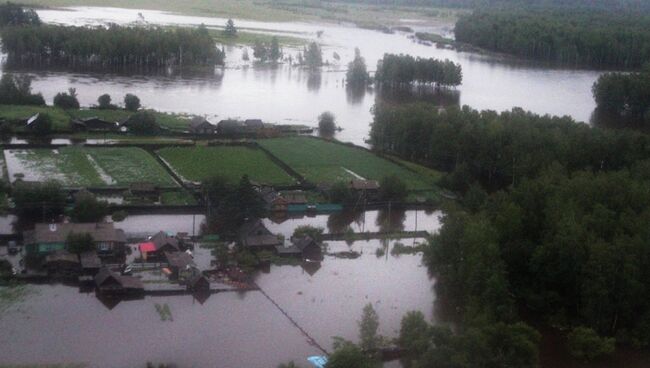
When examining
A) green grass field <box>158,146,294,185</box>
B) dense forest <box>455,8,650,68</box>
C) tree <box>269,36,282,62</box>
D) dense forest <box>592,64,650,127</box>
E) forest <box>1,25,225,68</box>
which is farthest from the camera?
dense forest <box>455,8,650,68</box>

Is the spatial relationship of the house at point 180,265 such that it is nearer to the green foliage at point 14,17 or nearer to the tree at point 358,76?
the tree at point 358,76

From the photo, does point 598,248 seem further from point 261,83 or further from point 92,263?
point 261,83

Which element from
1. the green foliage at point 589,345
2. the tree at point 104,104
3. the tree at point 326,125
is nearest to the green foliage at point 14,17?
the tree at point 104,104

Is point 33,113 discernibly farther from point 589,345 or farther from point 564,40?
point 564,40

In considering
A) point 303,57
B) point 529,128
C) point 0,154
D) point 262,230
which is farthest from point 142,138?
point 303,57

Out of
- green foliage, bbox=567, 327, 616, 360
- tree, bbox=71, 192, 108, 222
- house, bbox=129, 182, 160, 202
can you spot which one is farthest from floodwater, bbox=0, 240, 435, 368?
house, bbox=129, 182, 160, 202

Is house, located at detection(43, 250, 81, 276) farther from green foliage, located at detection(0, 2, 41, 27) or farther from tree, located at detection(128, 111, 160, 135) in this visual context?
green foliage, located at detection(0, 2, 41, 27)
